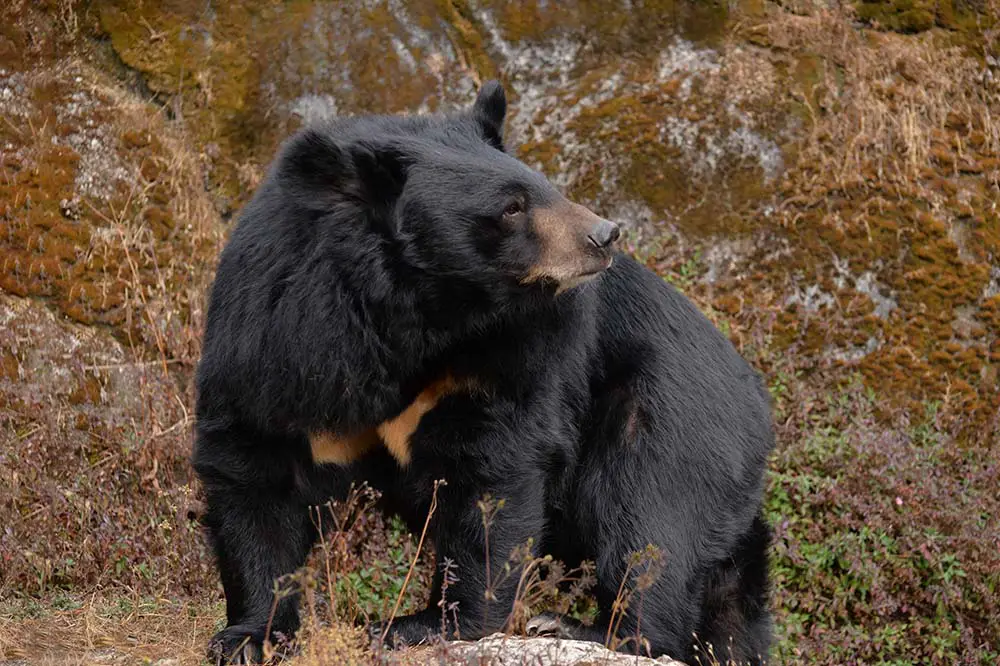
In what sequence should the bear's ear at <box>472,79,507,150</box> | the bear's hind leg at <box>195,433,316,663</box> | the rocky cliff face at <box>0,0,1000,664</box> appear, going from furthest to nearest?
the rocky cliff face at <box>0,0,1000,664</box>, the bear's ear at <box>472,79,507,150</box>, the bear's hind leg at <box>195,433,316,663</box>

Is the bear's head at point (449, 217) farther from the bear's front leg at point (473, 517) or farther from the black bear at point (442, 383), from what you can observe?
the bear's front leg at point (473, 517)

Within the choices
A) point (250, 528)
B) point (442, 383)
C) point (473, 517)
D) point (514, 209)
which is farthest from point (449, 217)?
point (250, 528)

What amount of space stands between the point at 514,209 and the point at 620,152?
13.5 feet

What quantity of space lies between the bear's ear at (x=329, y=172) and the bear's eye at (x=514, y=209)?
1.17 ft

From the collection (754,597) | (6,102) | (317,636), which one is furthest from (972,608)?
(6,102)

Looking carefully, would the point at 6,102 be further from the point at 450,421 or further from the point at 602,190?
the point at 450,421

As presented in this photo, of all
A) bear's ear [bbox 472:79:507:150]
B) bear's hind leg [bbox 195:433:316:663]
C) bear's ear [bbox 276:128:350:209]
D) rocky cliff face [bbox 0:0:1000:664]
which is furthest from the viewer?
rocky cliff face [bbox 0:0:1000:664]

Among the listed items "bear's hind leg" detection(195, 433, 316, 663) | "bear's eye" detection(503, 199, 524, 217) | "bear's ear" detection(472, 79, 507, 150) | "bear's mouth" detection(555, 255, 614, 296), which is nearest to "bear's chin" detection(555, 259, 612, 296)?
"bear's mouth" detection(555, 255, 614, 296)

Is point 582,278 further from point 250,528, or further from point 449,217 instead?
point 250,528

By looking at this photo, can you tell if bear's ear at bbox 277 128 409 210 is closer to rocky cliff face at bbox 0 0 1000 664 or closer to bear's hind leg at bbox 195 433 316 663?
bear's hind leg at bbox 195 433 316 663

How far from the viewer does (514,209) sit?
144 inches

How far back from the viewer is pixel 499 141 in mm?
4094

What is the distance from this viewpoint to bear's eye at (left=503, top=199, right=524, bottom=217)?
3.64m

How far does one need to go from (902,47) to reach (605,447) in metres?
4.79
